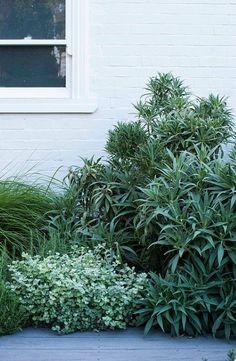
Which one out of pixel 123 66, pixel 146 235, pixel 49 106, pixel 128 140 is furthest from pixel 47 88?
pixel 146 235

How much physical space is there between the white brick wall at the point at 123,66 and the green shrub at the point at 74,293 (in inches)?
77.1

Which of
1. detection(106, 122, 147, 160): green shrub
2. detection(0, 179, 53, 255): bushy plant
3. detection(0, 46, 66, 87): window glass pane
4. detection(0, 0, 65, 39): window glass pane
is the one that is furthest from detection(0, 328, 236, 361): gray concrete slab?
detection(0, 0, 65, 39): window glass pane

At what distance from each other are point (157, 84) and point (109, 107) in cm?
74

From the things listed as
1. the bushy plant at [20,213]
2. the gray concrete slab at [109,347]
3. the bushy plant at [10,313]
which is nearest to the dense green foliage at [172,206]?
the gray concrete slab at [109,347]

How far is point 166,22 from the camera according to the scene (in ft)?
23.9

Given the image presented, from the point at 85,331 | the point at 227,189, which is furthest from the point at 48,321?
the point at 227,189

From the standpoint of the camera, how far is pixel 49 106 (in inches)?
286

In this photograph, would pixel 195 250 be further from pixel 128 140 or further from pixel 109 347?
pixel 128 140

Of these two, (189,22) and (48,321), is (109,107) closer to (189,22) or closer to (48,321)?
(189,22)

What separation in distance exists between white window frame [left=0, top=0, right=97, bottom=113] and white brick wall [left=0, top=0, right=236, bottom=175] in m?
0.09

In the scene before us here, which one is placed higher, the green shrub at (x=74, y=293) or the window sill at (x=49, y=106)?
the window sill at (x=49, y=106)

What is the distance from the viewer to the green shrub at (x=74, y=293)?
5.39 meters

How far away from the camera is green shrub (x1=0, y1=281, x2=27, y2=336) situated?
529cm

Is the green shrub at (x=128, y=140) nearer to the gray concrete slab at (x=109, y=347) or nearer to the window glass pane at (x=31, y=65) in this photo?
the window glass pane at (x=31, y=65)
